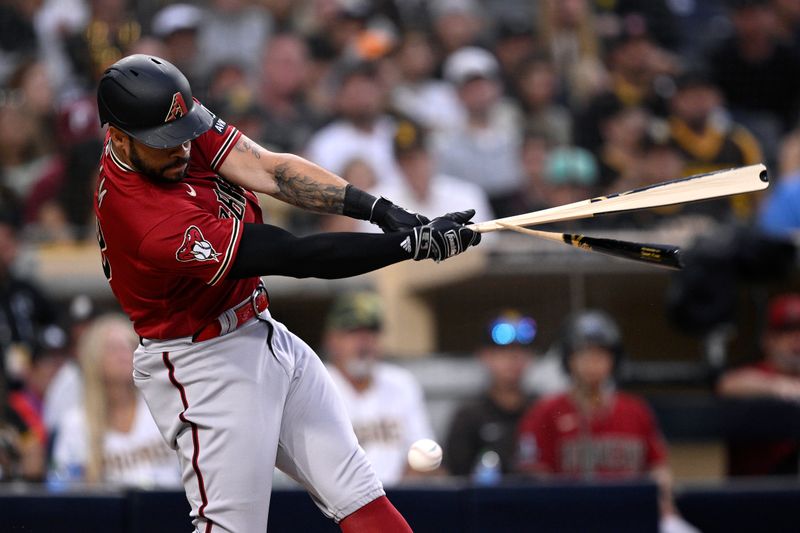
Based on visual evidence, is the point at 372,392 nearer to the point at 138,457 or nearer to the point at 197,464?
the point at 138,457

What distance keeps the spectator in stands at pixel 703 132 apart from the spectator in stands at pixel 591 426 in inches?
76.9

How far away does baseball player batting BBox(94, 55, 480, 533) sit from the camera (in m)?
3.58

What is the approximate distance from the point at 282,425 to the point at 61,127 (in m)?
4.33

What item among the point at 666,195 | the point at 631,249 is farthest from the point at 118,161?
the point at 666,195

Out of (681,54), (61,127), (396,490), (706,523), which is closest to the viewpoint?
(396,490)

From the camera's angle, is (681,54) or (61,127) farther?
(681,54)

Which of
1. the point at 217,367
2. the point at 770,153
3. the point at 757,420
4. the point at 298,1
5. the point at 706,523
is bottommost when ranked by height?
the point at 706,523

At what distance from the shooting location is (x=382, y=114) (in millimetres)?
8141

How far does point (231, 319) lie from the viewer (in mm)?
3863

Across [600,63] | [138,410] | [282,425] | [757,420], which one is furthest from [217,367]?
[600,63]

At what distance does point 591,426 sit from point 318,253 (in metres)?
2.95

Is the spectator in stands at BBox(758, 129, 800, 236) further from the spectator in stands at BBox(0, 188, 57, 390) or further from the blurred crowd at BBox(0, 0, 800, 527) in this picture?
the spectator in stands at BBox(0, 188, 57, 390)

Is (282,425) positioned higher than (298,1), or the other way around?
(298,1)

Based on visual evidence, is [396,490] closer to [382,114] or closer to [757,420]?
[757,420]
